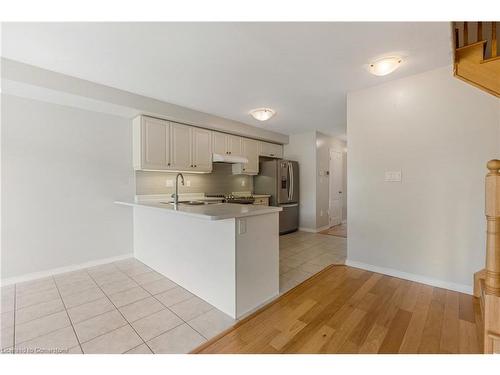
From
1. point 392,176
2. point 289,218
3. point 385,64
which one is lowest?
point 289,218

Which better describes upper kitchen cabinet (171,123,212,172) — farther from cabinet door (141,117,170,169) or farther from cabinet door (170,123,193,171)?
cabinet door (141,117,170,169)

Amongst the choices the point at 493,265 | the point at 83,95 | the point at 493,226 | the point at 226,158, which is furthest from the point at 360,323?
the point at 83,95

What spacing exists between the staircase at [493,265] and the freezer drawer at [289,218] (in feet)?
11.5

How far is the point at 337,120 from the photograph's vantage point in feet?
13.8

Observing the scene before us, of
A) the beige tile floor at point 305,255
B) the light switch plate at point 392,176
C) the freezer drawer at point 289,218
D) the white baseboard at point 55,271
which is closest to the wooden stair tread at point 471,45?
the light switch plate at point 392,176

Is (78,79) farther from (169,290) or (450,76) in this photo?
(450,76)

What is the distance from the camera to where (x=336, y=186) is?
589cm

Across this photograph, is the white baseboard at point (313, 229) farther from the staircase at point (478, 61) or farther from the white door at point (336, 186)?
the staircase at point (478, 61)

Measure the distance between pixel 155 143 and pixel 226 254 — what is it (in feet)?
7.40

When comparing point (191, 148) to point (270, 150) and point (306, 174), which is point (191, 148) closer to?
point (270, 150)

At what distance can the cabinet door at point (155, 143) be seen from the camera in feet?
10.4

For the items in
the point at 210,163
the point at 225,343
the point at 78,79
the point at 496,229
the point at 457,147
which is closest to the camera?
the point at 496,229
